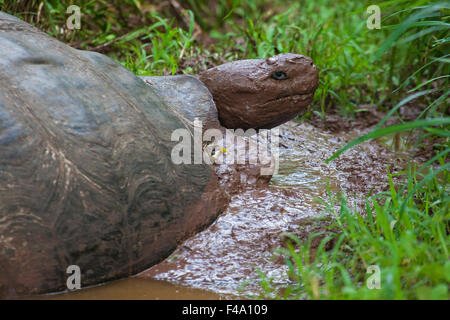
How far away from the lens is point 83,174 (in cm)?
185

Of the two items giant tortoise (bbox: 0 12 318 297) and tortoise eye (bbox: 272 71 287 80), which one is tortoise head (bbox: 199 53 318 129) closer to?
tortoise eye (bbox: 272 71 287 80)

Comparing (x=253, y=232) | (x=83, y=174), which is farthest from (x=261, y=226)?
(x=83, y=174)

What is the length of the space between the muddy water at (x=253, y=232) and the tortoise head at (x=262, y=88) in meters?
0.37

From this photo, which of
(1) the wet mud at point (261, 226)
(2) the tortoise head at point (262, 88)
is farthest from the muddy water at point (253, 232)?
(2) the tortoise head at point (262, 88)

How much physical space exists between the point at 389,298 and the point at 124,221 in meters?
1.03

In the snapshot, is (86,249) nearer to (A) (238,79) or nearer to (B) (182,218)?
(B) (182,218)

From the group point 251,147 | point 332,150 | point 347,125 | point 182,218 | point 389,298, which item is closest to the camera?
point 389,298

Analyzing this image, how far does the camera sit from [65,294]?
5.98 ft

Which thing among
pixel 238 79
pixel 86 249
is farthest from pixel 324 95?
pixel 86 249

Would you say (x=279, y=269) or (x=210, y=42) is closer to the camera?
(x=279, y=269)

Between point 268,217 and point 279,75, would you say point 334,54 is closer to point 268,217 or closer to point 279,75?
point 279,75

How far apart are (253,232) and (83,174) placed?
0.84 metres

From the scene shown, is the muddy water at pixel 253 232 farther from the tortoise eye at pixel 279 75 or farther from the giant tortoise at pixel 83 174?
the tortoise eye at pixel 279 75

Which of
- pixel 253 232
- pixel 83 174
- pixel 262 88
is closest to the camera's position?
pixel 83 174
